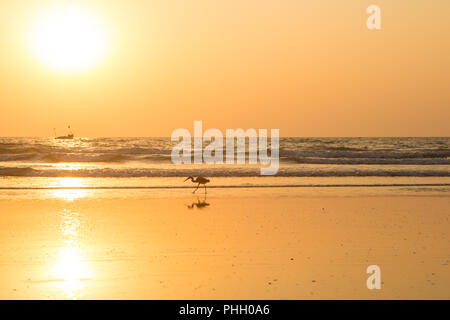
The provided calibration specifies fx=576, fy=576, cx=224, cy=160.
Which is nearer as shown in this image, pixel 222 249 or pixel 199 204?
pixel 222 249

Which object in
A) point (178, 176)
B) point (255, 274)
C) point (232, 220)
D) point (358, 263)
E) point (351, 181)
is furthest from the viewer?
point (178, 176)

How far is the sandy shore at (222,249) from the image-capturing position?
23.4 feet

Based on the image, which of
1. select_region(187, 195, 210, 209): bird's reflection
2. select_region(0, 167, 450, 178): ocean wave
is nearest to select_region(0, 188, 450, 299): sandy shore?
select_region(187, 195, 210, 209): bird's reflection

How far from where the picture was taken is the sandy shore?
281 inches

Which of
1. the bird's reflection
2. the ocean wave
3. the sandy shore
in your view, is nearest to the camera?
the sandy shore

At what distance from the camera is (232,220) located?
12.8 metres

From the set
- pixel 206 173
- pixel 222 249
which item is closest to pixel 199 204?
pixel 222 249

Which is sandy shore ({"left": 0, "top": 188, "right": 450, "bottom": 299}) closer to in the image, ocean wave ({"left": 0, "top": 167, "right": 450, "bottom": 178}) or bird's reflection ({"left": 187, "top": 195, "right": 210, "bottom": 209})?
bird's reflection ({"left": 187, "top": 195, "right": 210, "bottom": 209})

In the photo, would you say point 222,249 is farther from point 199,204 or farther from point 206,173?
point 206,173

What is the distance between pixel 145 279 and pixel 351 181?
17.1 metres

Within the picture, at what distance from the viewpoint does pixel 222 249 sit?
945cm

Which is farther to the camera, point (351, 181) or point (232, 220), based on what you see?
point (351, 181)
